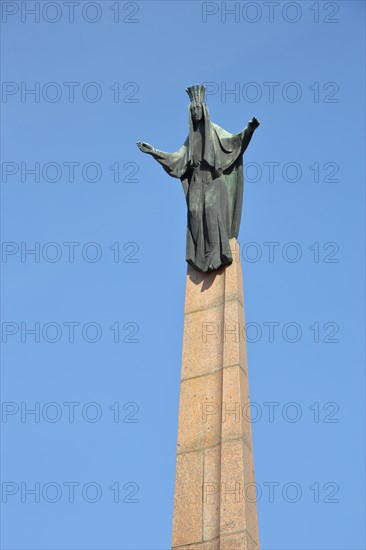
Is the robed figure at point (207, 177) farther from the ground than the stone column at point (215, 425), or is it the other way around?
the robed figure at point (207, 177)

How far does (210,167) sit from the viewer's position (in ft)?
102

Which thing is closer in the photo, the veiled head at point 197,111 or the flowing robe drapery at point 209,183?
the flowing robe drapery at point 209,183

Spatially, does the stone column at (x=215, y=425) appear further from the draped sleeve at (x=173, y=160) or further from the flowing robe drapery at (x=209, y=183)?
the draped sleeve at (x=173, y=160)

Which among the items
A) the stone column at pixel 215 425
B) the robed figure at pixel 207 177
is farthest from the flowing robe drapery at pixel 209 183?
the stone column at pixel 215 425

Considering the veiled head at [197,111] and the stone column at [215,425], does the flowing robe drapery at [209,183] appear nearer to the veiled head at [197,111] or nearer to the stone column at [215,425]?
the veiled head at [197,111]

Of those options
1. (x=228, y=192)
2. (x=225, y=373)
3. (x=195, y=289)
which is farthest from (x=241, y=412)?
(x=228, y=192)

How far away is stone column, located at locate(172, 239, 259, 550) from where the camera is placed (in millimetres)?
27906

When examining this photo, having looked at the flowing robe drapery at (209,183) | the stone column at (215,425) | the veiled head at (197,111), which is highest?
the veiled head at (197,111)

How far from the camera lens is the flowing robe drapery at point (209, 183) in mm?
30688

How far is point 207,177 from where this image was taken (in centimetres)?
3127

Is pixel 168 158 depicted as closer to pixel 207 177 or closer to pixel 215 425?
pixel 207 177

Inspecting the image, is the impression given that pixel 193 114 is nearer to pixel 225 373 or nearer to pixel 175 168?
pixel 175 168

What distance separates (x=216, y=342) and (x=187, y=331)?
76 centimetres

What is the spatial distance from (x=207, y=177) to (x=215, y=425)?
549cm
